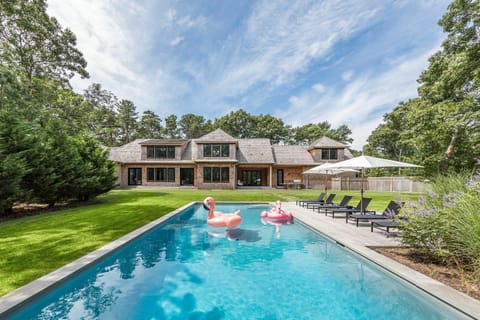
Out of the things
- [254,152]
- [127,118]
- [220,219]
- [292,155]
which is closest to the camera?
[220,219]

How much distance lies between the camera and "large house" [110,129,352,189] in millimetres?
24234

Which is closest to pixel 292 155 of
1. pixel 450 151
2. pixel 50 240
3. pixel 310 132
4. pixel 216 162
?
pixel 216 162

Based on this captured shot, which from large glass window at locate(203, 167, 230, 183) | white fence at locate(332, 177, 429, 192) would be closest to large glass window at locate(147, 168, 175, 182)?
large glass window at locate(203, 167, 230, 183)

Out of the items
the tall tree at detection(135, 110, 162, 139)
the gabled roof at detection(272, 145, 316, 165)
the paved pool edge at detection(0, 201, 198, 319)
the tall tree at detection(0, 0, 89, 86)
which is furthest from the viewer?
the tall tree at detection(135, 110, 162, 139)

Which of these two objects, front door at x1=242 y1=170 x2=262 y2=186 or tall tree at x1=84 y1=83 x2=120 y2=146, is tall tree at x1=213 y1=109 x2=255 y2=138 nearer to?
front door at x1=242 y1=170 x2=262 y2=186

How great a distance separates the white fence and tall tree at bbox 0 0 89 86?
28.6 m

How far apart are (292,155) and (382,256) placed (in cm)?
2351

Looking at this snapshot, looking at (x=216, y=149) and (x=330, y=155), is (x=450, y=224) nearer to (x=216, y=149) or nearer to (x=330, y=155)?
(x=216, y=149)

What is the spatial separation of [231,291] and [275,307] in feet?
2.78

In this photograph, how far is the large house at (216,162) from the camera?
24234mm

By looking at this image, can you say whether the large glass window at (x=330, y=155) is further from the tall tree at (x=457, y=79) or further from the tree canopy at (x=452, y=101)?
the tall tree at (x=457, y=79)

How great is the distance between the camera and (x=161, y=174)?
2534 centimetres

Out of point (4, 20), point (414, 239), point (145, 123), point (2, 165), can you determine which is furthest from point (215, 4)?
point (145, 123)

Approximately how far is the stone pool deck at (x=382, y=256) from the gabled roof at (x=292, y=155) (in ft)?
Answer: 58.5
